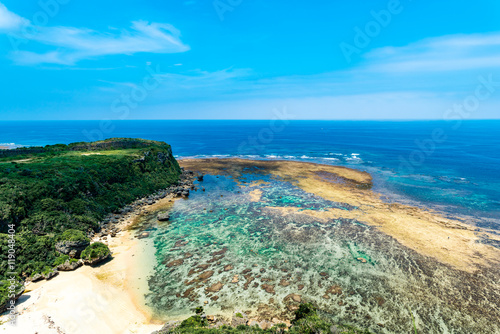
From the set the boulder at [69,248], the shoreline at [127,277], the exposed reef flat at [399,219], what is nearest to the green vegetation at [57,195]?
the boulder at [69,248]

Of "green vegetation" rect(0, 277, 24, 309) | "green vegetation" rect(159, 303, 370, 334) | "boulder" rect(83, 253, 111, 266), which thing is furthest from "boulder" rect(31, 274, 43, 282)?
"green vegetation" rect(159, 303, 370, 334)

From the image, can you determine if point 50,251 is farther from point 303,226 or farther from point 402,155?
point 402,155

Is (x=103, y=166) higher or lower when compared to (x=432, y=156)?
higher

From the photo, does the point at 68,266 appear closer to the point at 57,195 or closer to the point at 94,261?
the point at 94,261

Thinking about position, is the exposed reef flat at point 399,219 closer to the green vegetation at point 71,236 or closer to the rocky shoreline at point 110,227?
the rocky shoreline at point 110,227

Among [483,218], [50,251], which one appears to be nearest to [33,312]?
[50,251]

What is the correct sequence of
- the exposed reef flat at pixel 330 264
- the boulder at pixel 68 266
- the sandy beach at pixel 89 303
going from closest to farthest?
the sandy beach at pixel 89 303
the exposed reef flat at pixel 330 264
the boulder at pixel 68 266

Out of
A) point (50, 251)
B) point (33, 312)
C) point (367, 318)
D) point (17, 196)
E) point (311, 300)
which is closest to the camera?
point (33, 312)
